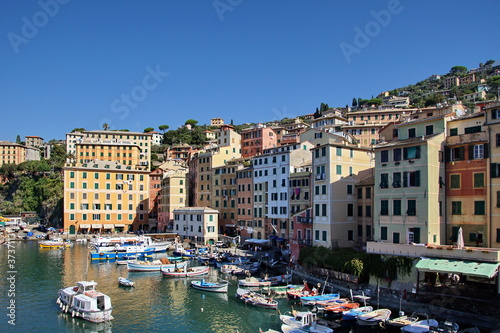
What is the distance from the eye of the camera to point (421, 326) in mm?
28516

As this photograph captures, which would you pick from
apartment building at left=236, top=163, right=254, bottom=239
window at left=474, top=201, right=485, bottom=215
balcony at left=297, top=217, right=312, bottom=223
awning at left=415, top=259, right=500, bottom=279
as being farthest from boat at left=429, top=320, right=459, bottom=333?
apartment building at left=236, top=163, right=254, bottom=239

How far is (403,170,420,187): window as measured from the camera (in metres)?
36.5

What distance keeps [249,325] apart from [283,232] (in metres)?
29.4

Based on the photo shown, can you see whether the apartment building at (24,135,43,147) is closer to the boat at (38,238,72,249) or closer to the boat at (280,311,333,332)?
the boat at (38,238,72,249)

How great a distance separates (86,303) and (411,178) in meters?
30.6

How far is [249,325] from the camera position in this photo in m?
33.1

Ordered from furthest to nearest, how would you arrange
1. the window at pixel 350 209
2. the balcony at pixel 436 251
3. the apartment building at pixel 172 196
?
1. the apartment building at pixel 172 196
2. the window at pixel 350 209
3. the balcony at pixel 436 251

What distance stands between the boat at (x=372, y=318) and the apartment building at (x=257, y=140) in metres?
61.0

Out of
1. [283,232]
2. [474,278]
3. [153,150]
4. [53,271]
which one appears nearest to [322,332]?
[474,278]

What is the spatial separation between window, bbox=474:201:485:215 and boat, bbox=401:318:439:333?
1149cm

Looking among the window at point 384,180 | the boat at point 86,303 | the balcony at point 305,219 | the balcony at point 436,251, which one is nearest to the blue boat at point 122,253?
the boat at point 86,303

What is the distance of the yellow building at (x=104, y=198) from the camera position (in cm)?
8788

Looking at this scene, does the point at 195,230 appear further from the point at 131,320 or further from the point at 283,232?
the point at 131,320

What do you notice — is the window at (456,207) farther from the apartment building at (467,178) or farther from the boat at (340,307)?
the boat at (340,307)
